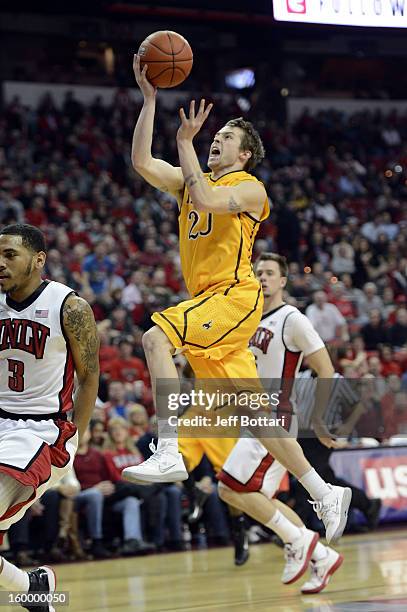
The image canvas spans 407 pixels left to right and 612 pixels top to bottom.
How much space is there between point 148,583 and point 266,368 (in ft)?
5.73

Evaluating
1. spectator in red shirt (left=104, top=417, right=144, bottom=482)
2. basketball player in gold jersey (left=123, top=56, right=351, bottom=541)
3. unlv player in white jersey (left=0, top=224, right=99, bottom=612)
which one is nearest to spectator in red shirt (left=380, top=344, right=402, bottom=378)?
spectator in red shirt (left=104, top=417, right=144, bottom=482)

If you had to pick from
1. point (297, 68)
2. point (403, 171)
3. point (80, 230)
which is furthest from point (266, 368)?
point (297, 68)

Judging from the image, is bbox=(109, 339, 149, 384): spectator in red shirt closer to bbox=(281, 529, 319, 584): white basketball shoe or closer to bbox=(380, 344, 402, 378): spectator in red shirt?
bbox=(380, 344, 402, 378): spectator in red shirt

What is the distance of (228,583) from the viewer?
7555 mm

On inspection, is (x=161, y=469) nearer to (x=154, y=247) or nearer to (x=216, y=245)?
(x=216, y=245)

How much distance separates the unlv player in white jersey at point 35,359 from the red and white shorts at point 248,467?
2249 mm

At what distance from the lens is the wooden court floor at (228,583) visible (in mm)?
6348

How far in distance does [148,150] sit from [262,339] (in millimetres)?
2046

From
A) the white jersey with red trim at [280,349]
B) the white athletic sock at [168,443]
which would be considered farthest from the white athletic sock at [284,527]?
the white athletic sock at [168,443]

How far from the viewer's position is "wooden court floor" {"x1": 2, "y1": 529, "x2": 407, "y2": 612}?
6.35m

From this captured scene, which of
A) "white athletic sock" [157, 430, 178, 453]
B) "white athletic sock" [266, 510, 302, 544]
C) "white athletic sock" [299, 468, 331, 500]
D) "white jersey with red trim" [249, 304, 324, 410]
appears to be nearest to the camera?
"white athletic sock" [157, 430, 178, 453]

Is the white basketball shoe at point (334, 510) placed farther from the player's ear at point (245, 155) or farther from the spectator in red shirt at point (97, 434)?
the spectator in red shirt at point (97, 434)

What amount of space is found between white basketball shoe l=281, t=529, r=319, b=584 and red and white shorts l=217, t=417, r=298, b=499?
0.55 m

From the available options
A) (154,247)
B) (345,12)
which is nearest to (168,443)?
(345,12)
